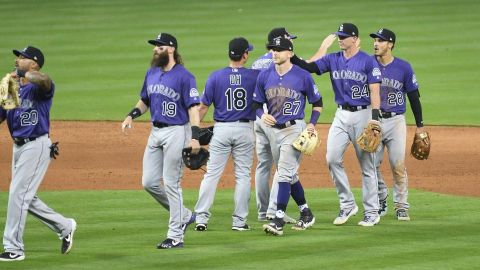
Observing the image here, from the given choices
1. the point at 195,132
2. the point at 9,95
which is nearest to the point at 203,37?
the point at 195,132

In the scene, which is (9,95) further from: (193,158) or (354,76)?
(354,76)

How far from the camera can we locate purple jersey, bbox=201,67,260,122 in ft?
36.5

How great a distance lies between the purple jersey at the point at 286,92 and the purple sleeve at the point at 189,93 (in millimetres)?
874

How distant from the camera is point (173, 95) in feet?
33.9

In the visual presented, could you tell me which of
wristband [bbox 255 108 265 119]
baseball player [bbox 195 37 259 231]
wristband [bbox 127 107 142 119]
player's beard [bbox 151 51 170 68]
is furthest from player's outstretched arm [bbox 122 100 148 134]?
wristband [bbox 255 108 265 119]

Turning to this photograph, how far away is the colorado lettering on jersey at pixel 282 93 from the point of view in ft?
35.8

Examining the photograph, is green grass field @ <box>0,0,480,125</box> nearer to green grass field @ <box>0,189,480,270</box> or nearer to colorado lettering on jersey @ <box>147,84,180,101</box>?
green grass field @ <box>0,189,480,270</box>

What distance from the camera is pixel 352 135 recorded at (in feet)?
37.7

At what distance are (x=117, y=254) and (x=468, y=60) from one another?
15.5 m

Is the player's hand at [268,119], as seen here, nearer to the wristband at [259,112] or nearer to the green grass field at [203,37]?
the wristband at [259,112]

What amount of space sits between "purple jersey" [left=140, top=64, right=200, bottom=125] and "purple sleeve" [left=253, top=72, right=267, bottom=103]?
826 millimetres

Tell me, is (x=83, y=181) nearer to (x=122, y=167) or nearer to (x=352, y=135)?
(x=122, y=167)

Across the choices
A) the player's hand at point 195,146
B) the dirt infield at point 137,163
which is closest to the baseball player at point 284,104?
the player's hand at point 195,146

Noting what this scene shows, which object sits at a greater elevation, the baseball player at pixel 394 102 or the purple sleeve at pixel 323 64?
the purple sleeve at pixel 323 64
